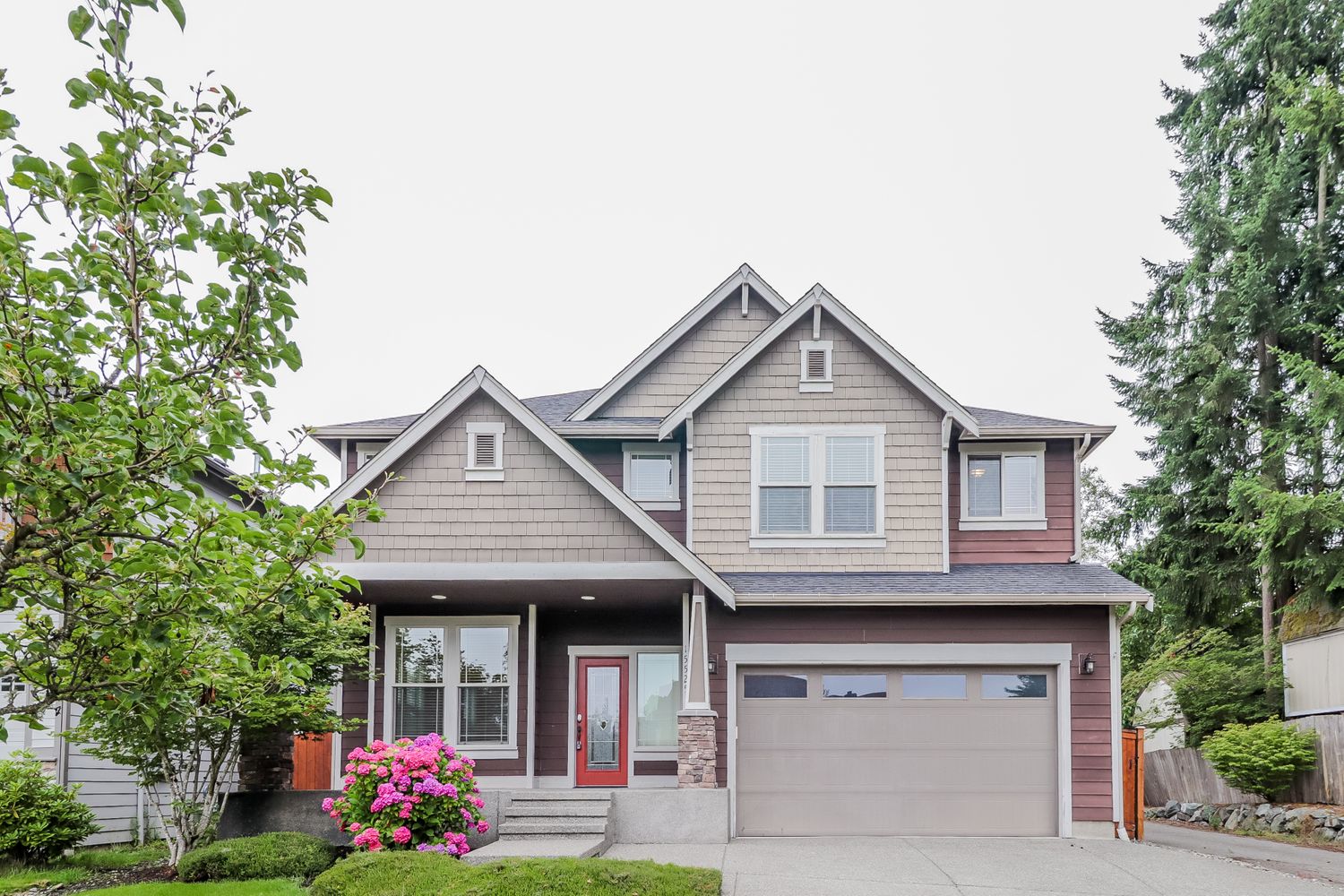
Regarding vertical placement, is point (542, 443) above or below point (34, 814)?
above

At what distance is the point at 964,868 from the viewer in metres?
11.4

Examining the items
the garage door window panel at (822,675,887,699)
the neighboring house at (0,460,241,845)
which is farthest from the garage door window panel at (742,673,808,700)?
the neighboring house at (0,460,241,845)

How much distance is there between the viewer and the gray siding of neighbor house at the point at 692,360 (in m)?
17.3

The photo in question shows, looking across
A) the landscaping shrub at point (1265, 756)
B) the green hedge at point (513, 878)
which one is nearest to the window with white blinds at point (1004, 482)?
the landscaping shrub at point (1265, 756)

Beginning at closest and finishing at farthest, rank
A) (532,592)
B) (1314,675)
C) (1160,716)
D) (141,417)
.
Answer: (141,417) < (532,592) < (1314,675) < (1160,716)

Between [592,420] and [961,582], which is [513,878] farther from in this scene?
[592,420]

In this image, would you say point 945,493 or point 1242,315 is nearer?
point 945,493

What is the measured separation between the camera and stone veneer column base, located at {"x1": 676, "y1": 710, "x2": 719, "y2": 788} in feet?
44.0

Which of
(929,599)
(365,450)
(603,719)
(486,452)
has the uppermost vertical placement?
(365,450)

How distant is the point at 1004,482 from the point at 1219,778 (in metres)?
8.08

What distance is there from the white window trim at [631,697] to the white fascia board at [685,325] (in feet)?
11.2

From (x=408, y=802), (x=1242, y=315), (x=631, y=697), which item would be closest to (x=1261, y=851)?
(x=631, y=697)

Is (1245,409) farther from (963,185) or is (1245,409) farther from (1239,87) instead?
(963,185)

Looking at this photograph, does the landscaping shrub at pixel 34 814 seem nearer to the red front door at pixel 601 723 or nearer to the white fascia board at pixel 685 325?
the red front door at pixel 601 723
